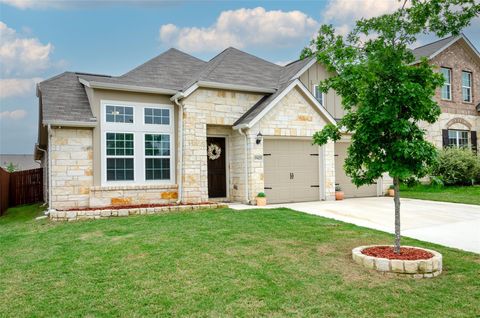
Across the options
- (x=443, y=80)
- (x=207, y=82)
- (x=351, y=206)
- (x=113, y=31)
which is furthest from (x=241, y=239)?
(x=113, y=31)

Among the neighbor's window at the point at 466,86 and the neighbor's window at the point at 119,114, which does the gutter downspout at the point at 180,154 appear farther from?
the neighbor's window at the point at 466,86

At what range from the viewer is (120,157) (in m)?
11.6

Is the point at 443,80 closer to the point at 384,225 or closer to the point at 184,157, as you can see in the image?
the point at 384,225

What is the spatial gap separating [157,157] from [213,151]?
204 cm

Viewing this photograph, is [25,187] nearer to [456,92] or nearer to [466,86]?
[456,92]

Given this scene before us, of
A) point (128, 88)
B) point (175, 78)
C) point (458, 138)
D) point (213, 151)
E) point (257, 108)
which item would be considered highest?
point (175, 78)

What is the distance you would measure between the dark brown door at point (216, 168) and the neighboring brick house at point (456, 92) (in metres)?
12.2

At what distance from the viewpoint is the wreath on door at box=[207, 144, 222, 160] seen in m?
12.9

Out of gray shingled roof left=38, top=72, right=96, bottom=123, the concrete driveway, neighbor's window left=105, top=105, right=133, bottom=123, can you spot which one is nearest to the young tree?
the concrete driveway

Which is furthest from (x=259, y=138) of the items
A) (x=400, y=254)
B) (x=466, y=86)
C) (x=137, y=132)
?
(x=466, y=86)

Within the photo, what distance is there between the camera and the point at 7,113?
22.3 m

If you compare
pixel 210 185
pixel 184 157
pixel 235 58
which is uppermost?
pixel 235 58

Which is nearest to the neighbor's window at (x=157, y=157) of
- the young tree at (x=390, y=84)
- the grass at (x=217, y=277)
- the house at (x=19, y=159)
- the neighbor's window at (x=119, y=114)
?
the neighbor's window at (x=119, y=114)

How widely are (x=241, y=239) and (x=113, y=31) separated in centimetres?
1517
